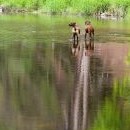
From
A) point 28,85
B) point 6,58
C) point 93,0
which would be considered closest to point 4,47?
point 6,58

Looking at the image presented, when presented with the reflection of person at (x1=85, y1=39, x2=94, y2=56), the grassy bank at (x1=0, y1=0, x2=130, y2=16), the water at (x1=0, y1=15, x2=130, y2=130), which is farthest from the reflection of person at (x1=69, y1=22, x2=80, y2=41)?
the grassy bank at (x1=0, y1=0, x2=130, y2=16)

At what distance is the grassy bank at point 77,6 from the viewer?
8129 cm

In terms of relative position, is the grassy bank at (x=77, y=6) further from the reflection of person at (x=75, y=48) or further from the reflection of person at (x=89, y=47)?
the reflection of person at (x=75, y=48)

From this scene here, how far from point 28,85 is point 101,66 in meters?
5.73

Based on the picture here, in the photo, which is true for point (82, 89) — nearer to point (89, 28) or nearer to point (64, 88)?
point (64, 88)

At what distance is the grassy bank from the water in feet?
172

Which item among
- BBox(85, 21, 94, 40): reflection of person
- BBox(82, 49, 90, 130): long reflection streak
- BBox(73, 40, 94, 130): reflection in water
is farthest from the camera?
BBox(85, 21, 94, 40): reflection of person

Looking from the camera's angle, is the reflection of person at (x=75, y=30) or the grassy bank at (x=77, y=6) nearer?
the reflection of person at (x=75, y=30)

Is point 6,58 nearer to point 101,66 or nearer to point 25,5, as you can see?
point 101,66

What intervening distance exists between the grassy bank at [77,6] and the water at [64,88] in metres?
52.4

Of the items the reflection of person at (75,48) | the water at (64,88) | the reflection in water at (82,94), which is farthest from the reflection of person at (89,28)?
the reflection in water at (82,94)

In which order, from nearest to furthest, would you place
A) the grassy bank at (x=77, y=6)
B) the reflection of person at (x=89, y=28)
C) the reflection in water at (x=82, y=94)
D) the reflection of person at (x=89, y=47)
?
1. the reflection in water at (x=82, y=94)
2. the reflection of person at (x=89, y=47)
3. the reflection of person at (x=89, y=28)
4. the grassy bank at (x=77, y=6)

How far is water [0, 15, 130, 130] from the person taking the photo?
41.3 ft

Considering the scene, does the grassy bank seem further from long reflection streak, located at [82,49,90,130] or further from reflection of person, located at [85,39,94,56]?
long reflection streak, located at [82,49,90,130]
